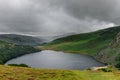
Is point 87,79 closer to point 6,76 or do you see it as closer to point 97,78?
point 97,78

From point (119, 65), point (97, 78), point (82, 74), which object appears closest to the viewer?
point (97, 78)

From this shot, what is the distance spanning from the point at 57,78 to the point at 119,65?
13210cm

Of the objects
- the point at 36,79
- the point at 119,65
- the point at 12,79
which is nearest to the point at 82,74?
the point at 36,79

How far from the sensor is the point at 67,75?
57.0 metres

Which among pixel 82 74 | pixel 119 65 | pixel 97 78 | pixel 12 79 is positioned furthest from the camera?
pixel 119 65

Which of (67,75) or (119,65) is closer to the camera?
(67,75)

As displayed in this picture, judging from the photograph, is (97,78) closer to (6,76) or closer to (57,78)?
(57,78)

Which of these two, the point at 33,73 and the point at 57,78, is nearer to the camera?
the point at 57,78

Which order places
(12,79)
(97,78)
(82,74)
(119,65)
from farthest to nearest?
(119,65) → (82,74) → (97,78) → (12,79)

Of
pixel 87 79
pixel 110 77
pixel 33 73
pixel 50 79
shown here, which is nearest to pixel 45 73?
pixel 33 73

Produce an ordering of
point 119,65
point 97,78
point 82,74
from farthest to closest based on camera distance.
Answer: point 119,65, point 82,74, point 97,78

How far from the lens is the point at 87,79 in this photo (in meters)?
54.2

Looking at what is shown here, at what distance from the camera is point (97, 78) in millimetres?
55562

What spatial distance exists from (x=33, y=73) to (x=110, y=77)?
18730mm
